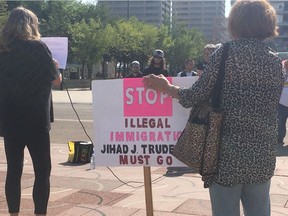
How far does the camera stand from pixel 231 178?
257 cm

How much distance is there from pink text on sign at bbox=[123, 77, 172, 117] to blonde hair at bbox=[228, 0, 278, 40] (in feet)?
3.46

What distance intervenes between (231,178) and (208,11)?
6067 inches

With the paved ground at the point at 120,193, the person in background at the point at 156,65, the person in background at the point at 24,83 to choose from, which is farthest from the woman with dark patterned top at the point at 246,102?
the person in background at the point at 156,65

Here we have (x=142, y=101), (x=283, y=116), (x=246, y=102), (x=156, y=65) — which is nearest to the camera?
(x=246, y=102)

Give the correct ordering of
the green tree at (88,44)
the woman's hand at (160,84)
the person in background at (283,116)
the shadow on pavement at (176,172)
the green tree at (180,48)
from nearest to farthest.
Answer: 1. the woman's hand at (160,84)
2. the shadow on pavement at (176,172)
3. the person in background at (283,116)
4. the green tree at (88,44)
5. the green tree at (180,48)

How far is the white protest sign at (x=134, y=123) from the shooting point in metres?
3.66

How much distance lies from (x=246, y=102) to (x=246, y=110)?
1.6 inches

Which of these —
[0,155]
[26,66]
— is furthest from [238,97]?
[0,155]

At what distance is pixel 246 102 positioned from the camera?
254 cm

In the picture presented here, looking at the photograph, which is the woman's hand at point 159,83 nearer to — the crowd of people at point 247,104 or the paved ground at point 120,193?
the crowd of people at point 247,104

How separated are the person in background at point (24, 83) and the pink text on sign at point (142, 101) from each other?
1.96ft

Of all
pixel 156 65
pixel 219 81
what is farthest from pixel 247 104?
pixel 156 65

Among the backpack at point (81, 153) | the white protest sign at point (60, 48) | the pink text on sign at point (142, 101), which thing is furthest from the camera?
the backpack at point (81, 153)

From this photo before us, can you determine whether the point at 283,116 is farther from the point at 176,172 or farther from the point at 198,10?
the point at 198,10
